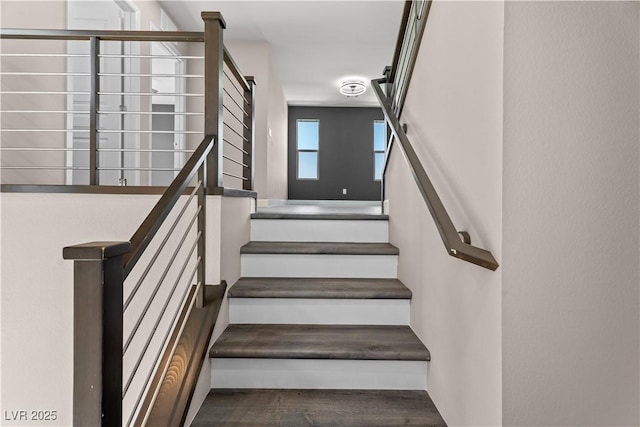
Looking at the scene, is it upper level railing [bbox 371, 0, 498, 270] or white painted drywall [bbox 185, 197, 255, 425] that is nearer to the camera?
upper level railing [bbox 371, 0, 498, 270]

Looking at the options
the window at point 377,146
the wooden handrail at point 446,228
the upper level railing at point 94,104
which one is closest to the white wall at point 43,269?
the upper level railing at point 94,104

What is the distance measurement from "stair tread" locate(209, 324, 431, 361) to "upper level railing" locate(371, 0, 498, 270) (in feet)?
2.39

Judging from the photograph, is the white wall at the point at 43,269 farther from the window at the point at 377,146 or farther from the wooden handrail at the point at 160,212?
the window at the point at 377,146

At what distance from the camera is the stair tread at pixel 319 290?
214 centimetres

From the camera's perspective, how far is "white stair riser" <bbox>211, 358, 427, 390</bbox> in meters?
1.83

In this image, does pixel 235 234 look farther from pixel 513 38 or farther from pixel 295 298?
pixel 513 38

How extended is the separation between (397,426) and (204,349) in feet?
2.82

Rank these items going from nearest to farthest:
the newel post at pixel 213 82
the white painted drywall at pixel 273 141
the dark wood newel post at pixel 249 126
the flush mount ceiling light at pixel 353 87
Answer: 1. the newel post at pixel 213 82
2. the dark wood newel post at pixel 249 126
3. the white painted drywall at pixel 273 141
4. the flush mount ceiling light at pixel 353 87

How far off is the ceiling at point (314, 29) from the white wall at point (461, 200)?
3.15 m

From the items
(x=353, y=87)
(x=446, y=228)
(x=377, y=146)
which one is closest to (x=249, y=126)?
(x=446, y=228)

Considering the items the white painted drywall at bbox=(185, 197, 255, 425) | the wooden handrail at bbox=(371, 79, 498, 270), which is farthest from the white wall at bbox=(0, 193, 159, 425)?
the wooden handrail at bbox=(371, 79, 498, 270)

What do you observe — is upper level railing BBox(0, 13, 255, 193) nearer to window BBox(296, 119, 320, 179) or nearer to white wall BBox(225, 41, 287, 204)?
white wall BBox(225, 41, 287, 204)

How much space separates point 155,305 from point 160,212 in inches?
35.3

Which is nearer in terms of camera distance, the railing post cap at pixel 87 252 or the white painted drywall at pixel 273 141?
the railing post cap at pixel 87 252
